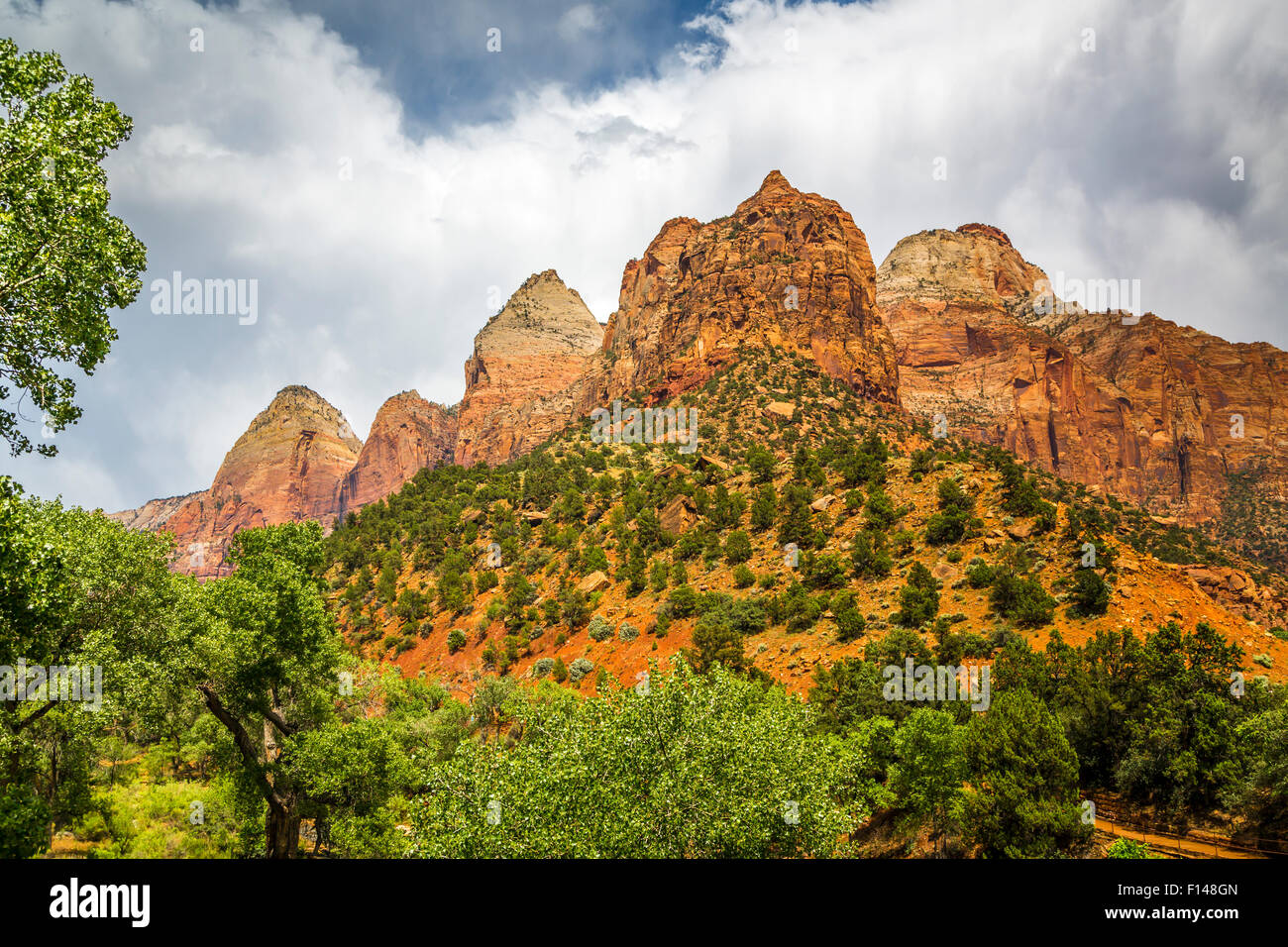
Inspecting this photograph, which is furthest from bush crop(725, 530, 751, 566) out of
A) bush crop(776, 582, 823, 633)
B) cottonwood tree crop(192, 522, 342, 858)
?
cottonwood tree crop(192, 522, 342, 858)

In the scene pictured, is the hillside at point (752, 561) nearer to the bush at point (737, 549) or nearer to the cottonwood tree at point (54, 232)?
the bush at point (737, 549)

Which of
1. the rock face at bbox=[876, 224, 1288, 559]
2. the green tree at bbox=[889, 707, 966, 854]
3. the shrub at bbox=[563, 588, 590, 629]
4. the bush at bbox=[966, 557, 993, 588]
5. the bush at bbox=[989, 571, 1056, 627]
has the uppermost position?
the rock face at bbox=[876, 224, 1288, 559]

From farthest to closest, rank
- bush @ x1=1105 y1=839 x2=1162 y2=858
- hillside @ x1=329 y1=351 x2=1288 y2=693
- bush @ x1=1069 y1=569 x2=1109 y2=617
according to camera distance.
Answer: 1. hillside @ x1=329 y1=351 x2=1288 y2=693
2. bush @ x1=1069 y1=569 x2=1109 y2=617
3. bush @ x1=1105 y1=839 x2=1162 y2=858

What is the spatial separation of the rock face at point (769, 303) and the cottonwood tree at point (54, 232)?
106171 millimetres

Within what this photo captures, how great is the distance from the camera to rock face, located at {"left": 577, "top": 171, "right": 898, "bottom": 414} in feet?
391

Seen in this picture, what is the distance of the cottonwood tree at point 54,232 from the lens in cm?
929

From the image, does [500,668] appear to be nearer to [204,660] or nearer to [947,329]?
[204,660]

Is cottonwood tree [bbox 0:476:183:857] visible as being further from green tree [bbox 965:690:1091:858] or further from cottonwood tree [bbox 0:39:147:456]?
green tree [bbox 965:690:1091:858]

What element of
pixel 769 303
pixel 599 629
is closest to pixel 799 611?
pixel 599 629

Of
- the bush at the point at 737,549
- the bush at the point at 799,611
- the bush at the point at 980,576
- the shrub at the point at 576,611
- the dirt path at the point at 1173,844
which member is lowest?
the dirt path at the point at 1173,844

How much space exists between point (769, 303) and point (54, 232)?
119931 mm

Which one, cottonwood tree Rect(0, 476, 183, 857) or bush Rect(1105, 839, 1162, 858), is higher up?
cottonwood tree Rect(0, 476, 183, 857)

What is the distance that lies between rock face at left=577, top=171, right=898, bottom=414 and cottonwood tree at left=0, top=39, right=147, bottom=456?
348 feet

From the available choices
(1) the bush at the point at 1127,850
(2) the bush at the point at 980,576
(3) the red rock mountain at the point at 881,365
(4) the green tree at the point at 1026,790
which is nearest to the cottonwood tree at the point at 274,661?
(4) the green tree at the point at 1026,790
